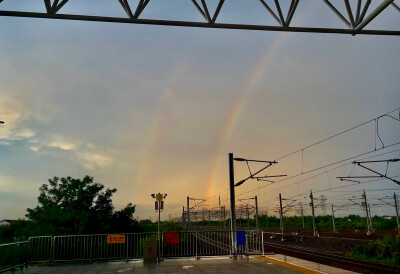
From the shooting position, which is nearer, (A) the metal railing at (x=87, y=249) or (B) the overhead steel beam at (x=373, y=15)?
(B) the overhead steel beam at (x=373, y=15)

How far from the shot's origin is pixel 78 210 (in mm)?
30906

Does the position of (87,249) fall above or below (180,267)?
above

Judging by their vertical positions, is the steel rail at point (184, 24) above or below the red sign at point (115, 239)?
above

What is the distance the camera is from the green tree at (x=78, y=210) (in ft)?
95.2

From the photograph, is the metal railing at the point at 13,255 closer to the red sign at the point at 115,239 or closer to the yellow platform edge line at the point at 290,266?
the red sign at the point at 115,239

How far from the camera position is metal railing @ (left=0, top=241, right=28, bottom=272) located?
13.8 meters

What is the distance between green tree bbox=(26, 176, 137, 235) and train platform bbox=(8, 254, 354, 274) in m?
14.5

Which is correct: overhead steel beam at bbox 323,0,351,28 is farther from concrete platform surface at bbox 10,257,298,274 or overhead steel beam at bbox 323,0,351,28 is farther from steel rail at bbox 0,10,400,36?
concrete platform surface at bbox 10,257,298,274

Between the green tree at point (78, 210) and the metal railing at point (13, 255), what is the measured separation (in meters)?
13.8

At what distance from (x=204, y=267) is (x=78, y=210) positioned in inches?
787

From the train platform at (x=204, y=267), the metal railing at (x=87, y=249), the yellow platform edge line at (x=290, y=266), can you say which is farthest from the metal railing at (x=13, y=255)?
the yellow platform edge line at (x=290, y=266)

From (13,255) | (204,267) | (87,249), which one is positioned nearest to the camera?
(204,267)

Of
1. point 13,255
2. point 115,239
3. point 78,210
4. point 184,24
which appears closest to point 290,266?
point 115,239

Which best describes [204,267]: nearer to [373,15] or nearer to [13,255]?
[13,255]
